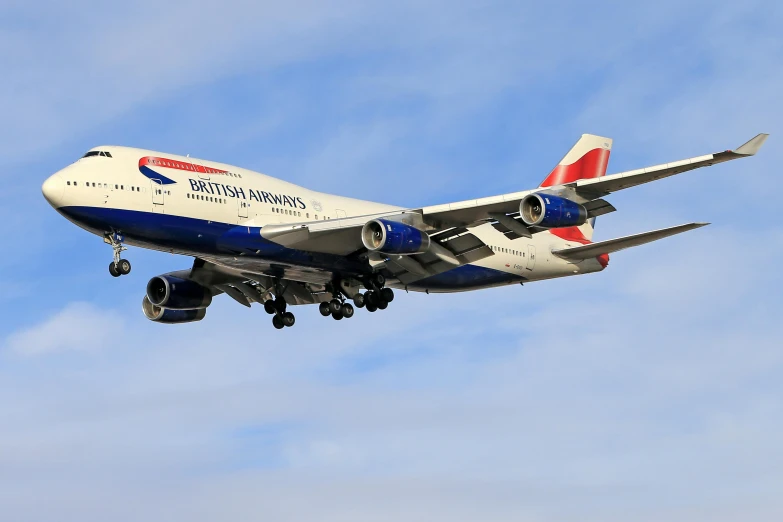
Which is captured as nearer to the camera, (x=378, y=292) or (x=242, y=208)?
(x=242, y=208)

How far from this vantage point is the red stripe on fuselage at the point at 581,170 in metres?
57.4

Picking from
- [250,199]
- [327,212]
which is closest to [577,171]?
[327,212]

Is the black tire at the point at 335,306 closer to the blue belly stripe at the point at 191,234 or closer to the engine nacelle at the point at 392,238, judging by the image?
the blue belly stripe at the point at 191,234

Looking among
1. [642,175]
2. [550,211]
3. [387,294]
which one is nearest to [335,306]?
[387,294]

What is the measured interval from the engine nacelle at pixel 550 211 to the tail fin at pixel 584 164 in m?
14.0

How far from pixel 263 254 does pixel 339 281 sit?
522cm

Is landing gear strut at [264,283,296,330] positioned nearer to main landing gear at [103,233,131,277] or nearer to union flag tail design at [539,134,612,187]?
main landing gear at [103,233,131,277]

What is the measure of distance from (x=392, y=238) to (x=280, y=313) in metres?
9.62

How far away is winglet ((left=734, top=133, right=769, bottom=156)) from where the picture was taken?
3691 centimetres

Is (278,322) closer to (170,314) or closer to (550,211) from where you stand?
(170,314)

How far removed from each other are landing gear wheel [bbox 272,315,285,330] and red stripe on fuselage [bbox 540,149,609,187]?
14597mm

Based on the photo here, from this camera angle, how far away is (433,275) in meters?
50.0

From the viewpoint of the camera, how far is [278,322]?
51906 mm

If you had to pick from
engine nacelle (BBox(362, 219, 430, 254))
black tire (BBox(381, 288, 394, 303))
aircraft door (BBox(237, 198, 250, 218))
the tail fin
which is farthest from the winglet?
the tail fin
